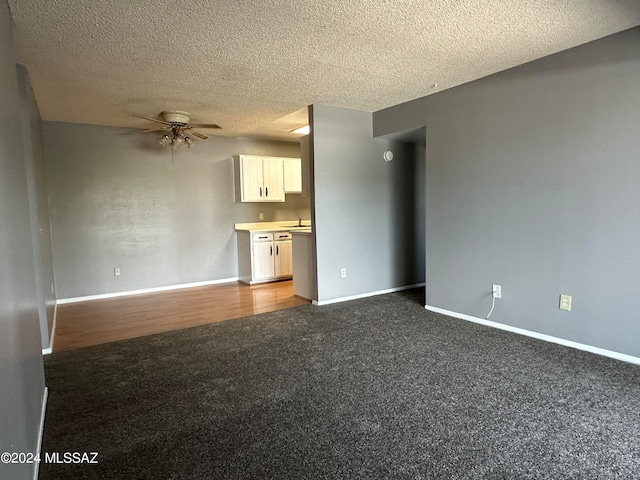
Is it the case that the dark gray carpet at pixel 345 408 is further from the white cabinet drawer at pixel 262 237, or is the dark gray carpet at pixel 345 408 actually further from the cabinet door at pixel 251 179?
the cabinet door at pixel 251 179

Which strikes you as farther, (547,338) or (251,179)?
(251,179)

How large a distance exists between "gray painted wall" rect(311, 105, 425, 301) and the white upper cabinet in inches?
85.4

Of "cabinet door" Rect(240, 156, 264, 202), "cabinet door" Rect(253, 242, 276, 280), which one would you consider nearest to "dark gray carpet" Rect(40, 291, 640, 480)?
"cabinet door" Rect(253, 242, 276, 280)

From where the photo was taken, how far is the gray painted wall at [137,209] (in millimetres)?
5051

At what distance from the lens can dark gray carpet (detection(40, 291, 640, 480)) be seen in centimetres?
171

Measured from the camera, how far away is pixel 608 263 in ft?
9.22

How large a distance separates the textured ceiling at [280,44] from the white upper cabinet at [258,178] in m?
2.14

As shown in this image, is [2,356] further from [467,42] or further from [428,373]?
[467,42]

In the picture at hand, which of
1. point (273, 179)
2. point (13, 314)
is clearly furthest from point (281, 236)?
point (13, 314)

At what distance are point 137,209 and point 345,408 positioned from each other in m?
4.71

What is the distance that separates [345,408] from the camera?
7.16ft

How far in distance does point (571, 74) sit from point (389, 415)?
9.89 feet

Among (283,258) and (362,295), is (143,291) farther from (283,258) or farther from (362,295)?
(362,295)

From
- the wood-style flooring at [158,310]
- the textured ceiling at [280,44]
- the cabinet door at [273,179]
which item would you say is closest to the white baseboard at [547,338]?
the wood-style flooring at [158,310]
